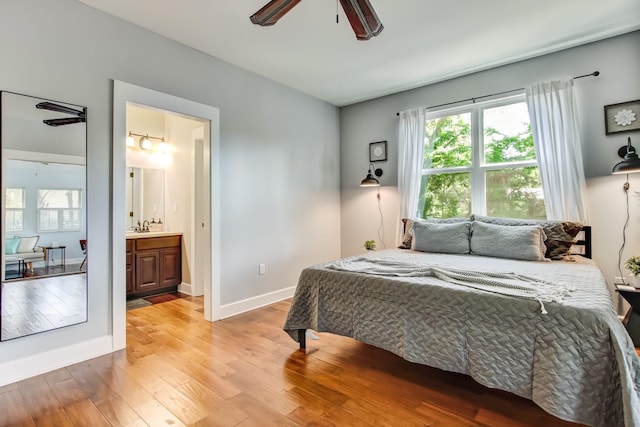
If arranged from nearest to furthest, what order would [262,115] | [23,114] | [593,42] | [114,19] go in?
[23,114] → [114,19] → [593,42] → [262,115]

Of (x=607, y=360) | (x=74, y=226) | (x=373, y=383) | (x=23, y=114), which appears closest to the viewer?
(x=607, y=360)

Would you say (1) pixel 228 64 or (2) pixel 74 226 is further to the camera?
(1) pixel 228 64

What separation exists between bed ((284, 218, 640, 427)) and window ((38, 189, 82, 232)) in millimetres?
1798

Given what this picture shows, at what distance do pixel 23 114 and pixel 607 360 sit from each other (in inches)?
143

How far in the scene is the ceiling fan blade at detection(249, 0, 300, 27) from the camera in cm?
184

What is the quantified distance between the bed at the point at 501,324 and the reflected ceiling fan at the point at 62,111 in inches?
83.1

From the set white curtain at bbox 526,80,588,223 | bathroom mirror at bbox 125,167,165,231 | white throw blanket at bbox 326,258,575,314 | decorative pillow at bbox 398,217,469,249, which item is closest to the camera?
white throw blanket at bbox 326,258,575,314

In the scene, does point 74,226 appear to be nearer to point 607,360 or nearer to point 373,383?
point 373,383

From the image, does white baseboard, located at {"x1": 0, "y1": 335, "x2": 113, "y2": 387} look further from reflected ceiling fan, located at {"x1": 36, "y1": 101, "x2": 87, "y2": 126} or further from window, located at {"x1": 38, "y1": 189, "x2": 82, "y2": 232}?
reflected ceiling fan, located at {"x1": 36, "y1": 101, "x2": 87, "y2": 126}

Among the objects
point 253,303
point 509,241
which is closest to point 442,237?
point 509,241

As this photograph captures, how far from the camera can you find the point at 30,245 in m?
2.28

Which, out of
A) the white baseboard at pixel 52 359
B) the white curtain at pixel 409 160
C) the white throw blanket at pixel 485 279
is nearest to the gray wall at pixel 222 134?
the white baseboard at pixel 52 359

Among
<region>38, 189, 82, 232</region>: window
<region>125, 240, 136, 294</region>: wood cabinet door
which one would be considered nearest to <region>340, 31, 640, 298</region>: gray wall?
<region>38, 189, 82, 232</region>: window

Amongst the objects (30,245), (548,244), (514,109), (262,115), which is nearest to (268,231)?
(262,115)
